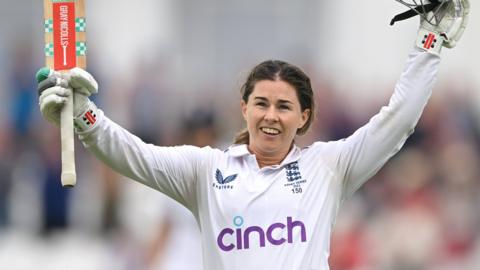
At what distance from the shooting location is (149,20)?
13.3 meters

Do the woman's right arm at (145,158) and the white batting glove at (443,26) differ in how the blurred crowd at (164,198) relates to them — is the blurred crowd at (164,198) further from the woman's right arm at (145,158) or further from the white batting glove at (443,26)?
the white batting glove at (443,26)

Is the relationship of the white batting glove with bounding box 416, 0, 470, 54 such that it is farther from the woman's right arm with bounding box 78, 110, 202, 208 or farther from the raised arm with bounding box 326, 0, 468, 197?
the woman's right arm with bounding box 78, 110, 202, 208

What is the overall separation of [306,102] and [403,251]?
4.35m

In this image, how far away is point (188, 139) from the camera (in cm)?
1014

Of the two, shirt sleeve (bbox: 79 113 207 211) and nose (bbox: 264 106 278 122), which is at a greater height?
nose (bbox: 264 106 278 122)

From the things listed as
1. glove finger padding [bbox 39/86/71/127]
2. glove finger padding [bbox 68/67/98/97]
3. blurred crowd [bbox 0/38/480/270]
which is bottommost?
blurred crowd [bbox 0/38/480/270]

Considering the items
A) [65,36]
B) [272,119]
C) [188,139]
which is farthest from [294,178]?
[188,139]

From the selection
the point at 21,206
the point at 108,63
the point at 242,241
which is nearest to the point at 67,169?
the point at 242,241

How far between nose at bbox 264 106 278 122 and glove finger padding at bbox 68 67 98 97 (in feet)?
2.28

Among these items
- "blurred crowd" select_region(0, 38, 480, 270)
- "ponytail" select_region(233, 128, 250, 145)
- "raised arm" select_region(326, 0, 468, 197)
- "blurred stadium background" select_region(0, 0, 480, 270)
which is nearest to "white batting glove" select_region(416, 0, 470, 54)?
"raised arm" select_region(326, 0, 468, 197)

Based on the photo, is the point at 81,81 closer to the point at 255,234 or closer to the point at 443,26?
the point at 255,234

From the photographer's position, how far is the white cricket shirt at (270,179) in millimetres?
5520

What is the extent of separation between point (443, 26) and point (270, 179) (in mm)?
923

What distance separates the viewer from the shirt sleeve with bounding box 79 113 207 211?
5.55 meters
